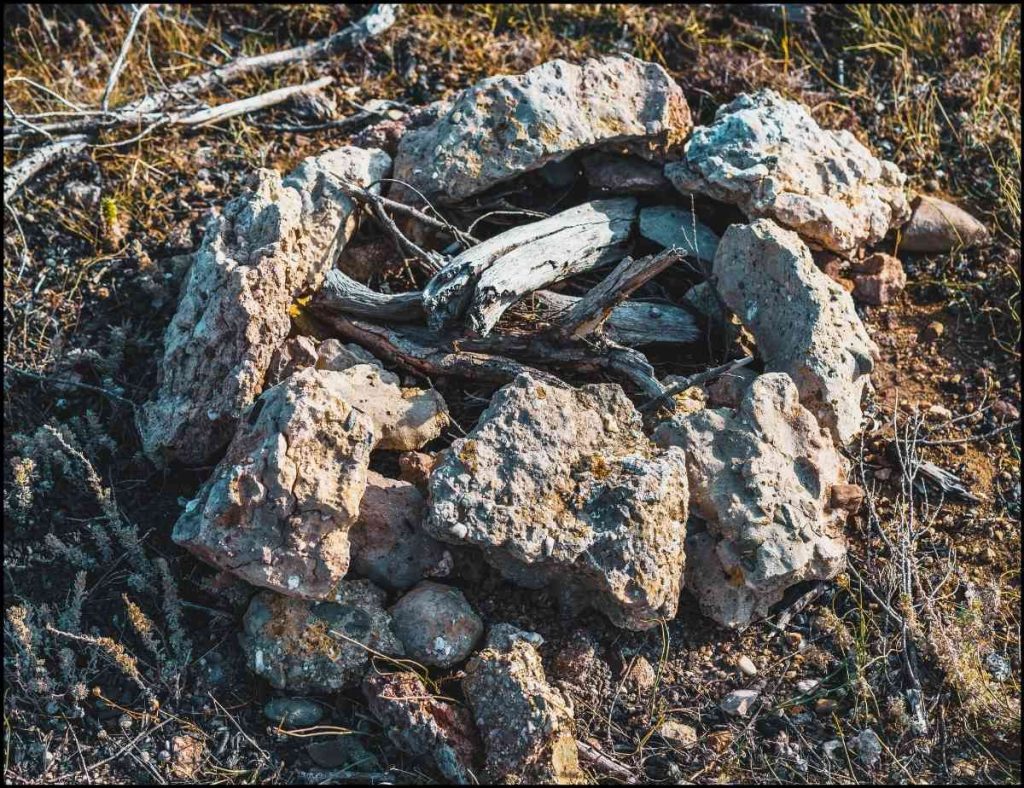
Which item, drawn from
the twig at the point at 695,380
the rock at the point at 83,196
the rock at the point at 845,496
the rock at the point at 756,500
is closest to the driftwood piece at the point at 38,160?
the rock at the point at 83,196

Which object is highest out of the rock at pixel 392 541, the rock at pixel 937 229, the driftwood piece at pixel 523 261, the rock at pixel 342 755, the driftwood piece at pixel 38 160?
the driftwood piece at pixel 38 160

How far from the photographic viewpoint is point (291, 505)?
3.24 m

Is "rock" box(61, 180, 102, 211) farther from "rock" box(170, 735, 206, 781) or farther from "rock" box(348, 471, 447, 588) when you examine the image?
"rock" box(170, 735, 206, 781)

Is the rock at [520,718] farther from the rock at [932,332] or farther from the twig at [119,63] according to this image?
the twig at [119,63]

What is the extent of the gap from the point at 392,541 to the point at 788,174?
2.51m

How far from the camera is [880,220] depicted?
4453 mm

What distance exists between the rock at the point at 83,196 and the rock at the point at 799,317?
3.29 meters

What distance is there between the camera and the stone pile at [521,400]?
3.28 meters

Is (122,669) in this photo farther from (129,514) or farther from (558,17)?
(558,17)

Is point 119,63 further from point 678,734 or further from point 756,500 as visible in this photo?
point 678,734

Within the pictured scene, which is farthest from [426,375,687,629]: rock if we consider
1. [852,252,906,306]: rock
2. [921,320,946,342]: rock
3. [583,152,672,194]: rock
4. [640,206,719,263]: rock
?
[921,320,946,342]: rock

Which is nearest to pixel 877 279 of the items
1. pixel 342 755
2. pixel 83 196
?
pixel 342 755

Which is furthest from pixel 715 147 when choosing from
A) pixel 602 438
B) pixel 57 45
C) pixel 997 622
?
pixel 57 45

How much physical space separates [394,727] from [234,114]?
3.57 metres
